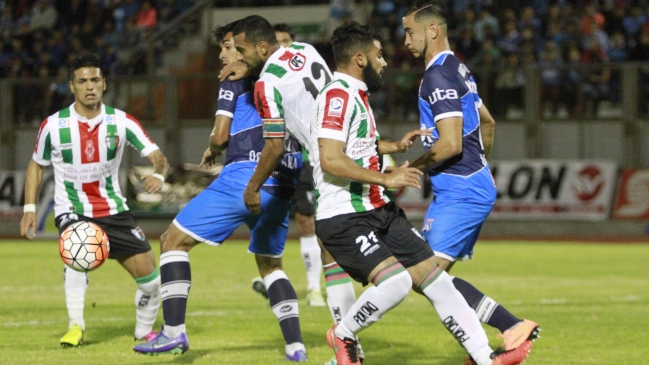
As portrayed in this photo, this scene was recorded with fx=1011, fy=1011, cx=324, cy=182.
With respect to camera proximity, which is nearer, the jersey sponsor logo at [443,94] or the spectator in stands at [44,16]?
the jersey sponsor logo at [443,94]

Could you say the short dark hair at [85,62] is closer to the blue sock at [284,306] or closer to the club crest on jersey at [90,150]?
the club crest on jersey at [90,150]

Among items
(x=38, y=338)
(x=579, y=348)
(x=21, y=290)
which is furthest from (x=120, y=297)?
(x=579, y=348)

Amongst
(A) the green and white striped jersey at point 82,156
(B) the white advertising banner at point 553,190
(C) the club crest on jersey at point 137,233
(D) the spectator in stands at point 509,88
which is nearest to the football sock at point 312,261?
(C) the club crest on jersey at point 137,233

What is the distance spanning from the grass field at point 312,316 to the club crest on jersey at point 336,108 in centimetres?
200

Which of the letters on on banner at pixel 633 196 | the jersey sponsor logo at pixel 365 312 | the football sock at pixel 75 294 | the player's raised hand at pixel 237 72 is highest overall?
the player's raised hand at pixel 237 72

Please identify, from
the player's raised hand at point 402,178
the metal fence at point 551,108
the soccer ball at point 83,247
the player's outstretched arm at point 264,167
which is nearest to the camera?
the player's raised hand at point 402,178

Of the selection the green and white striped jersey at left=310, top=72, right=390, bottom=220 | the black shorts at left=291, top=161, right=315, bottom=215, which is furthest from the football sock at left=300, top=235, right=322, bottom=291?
the green and white striped jersey at left=310, top=72, right=390, bottom=220

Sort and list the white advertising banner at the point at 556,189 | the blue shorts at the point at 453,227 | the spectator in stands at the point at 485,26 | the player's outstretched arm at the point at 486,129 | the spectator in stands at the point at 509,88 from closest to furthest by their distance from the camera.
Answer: the blue shorts at the point at 453,227
the player's outstretched arm at the point at 486,129
the white advertising banner at the point at 556,189
the spectator in stands at the point at 509,88
the spectator in stands at the point at 485,26

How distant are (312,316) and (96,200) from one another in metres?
2.54

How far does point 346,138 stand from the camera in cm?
575

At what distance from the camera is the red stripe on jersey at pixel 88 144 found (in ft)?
25.1

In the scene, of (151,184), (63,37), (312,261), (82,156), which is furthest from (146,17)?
(151,184)

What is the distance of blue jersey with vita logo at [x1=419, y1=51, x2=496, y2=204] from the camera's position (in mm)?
6230

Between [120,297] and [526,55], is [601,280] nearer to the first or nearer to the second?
[120,297]
